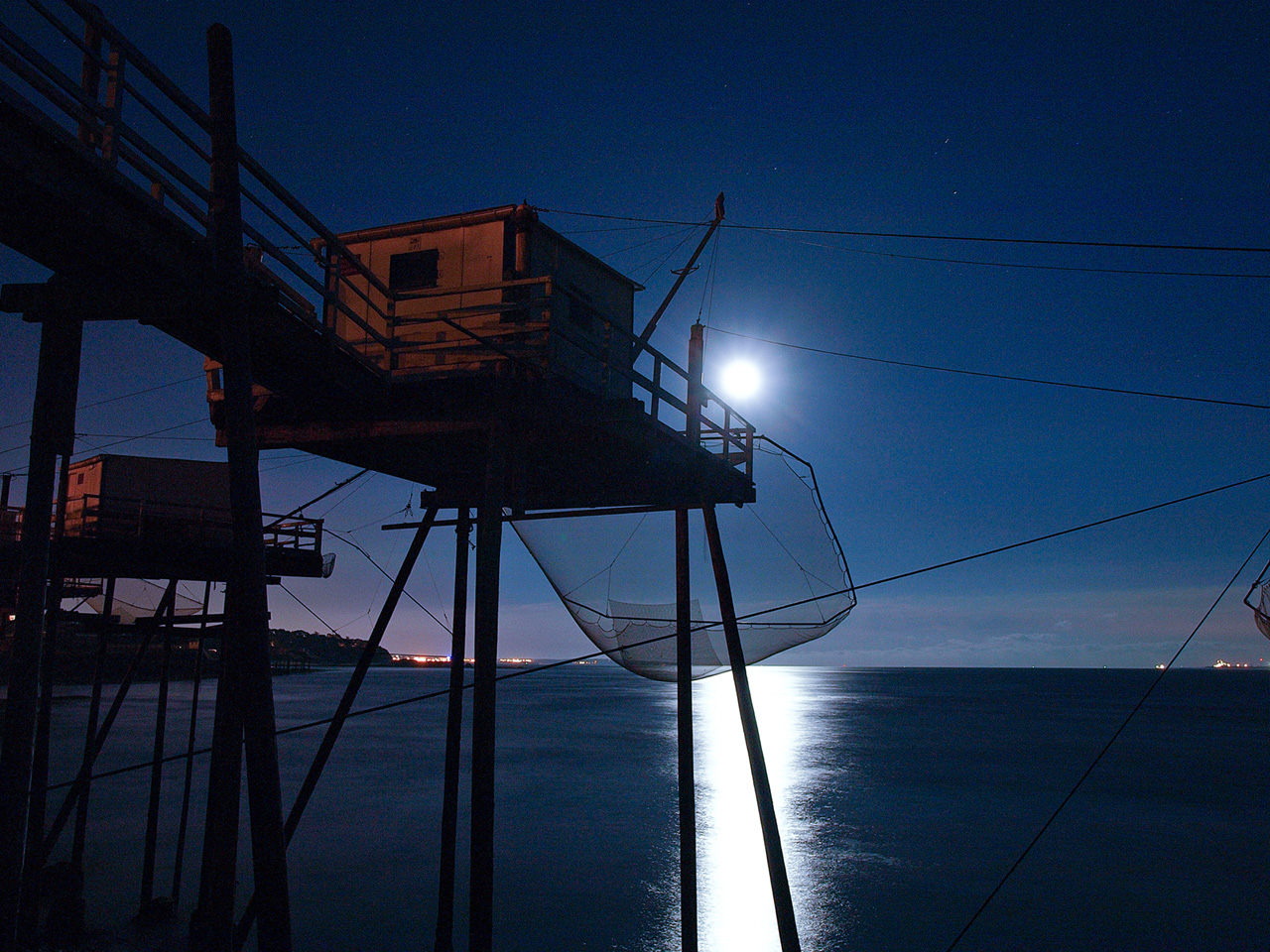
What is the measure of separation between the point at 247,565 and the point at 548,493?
8.96m

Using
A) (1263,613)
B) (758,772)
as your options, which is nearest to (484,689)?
(758,772)

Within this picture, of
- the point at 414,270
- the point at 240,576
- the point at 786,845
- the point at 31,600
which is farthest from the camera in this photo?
the point at 786,845

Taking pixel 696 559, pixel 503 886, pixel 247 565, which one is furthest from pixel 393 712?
pixel 247 565

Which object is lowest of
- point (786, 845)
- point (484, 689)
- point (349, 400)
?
point (786, 845)

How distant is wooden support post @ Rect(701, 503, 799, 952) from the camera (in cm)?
1205

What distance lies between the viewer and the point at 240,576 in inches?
259

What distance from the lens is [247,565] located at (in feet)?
21.7

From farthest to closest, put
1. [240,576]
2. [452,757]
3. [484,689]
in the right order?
[452,757]
[484,689]
[240,576]

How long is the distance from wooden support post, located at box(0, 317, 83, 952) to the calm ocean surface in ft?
46.8

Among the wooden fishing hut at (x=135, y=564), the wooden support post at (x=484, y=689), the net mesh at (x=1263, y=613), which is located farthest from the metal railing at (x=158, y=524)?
the net mesh at (x=1263, y=613)

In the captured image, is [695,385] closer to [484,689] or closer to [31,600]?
[484,689]

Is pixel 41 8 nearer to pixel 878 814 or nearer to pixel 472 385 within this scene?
pixel 472 385

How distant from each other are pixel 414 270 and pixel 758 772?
9182 mm

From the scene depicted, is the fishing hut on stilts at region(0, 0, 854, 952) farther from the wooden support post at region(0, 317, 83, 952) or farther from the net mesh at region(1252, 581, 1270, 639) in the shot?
the net mesh at region(1252, 581, 1270, 639)
